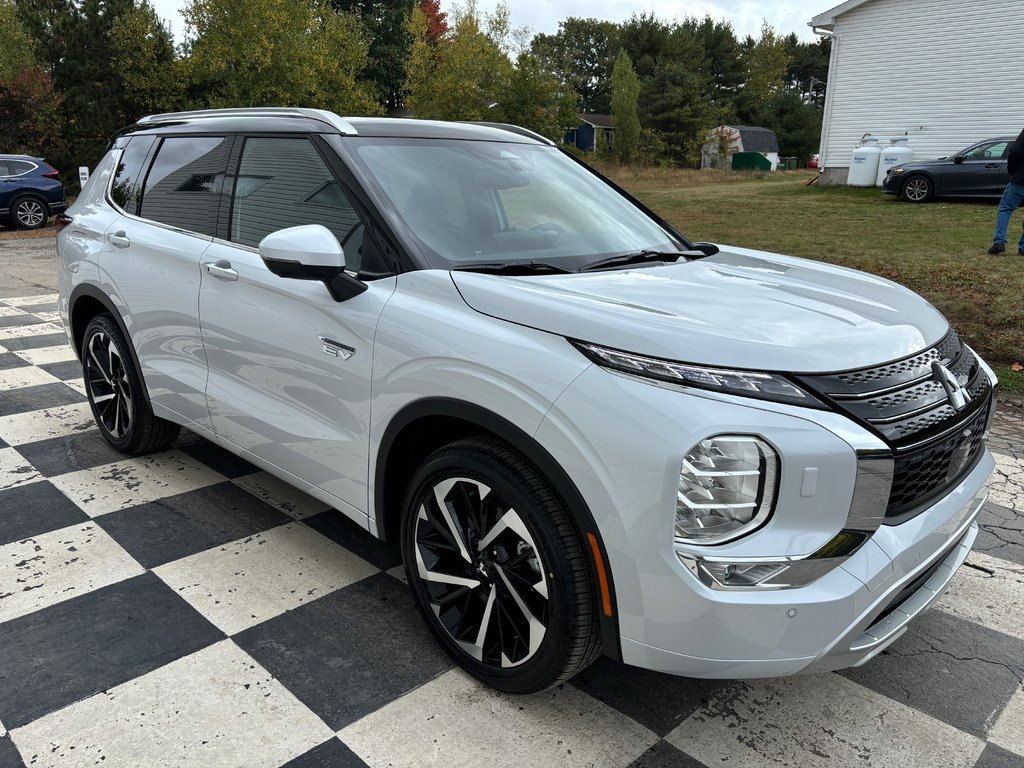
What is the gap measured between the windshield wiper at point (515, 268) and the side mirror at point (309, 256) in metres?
0.36

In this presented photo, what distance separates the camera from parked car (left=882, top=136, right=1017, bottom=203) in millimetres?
15586

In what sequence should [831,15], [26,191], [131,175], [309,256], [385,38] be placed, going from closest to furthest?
[309,256], [131,175], [26,191], [831,15], [385,38]

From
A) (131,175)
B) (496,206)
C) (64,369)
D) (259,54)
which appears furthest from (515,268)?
(259,54)

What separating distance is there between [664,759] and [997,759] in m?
0.89

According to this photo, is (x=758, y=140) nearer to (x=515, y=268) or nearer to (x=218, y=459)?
(x=218, y=459)

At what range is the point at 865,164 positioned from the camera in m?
20.1

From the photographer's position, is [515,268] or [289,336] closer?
[515,268]

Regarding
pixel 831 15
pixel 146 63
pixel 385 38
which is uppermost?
pixel 385 38

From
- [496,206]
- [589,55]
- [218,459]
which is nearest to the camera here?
[496,206]

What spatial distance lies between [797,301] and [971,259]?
8.14m

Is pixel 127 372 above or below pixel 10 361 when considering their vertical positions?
above

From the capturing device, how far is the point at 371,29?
145 feet

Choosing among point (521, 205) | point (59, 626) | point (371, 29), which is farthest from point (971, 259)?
point (371, 29)

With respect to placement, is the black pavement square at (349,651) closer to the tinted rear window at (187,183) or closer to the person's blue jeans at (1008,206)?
the tinted rear window at (187,183)
